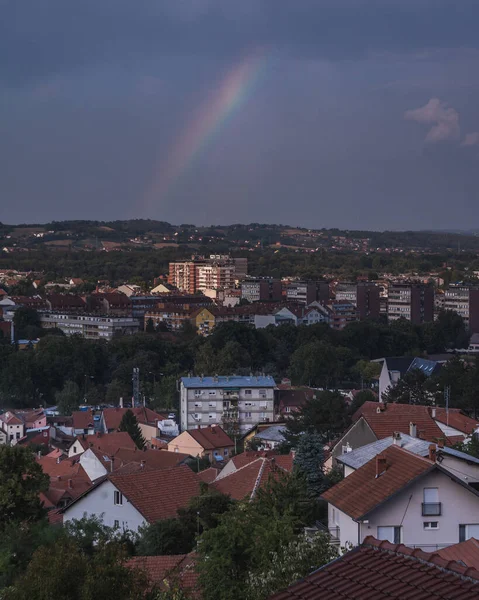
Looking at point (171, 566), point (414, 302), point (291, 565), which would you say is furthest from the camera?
point (414, 302)

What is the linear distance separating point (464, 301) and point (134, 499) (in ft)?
210

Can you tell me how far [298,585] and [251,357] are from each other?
44.1 meters

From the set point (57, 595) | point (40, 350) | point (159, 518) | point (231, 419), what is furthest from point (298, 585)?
point (40, 350)

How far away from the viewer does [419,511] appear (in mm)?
8250

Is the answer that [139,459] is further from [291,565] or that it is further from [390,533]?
[291,565]

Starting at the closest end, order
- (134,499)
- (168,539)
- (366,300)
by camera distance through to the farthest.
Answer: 1. (168,539)
2. (134,499)
3. (366,300)

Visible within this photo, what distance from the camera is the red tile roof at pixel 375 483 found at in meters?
8.18

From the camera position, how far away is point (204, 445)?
2552cm

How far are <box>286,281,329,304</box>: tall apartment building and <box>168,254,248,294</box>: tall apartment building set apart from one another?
13.8m

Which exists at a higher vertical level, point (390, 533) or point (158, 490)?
point (390, 533)

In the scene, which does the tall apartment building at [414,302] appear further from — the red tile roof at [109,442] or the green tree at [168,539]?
the green tree at [168,539]

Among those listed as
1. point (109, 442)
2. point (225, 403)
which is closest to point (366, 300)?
point (225, 403)

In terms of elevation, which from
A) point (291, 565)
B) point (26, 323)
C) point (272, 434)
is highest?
point (291, 565)

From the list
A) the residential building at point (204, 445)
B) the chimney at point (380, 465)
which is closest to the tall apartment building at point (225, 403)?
the residential building at point (204, 445)
